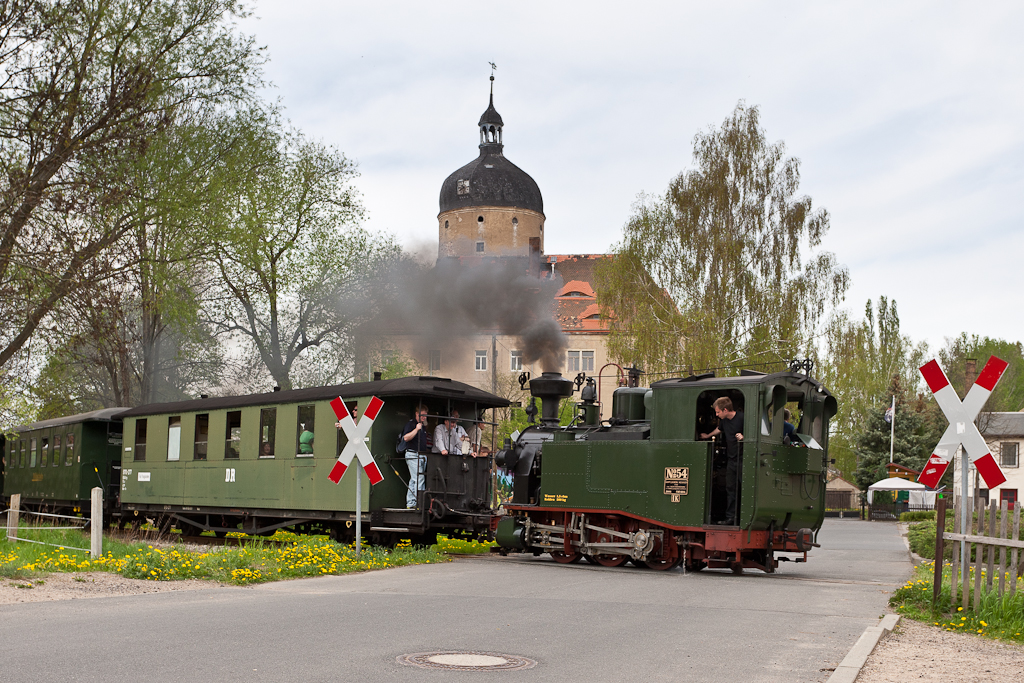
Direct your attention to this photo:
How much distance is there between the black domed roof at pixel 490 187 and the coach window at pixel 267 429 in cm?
5958

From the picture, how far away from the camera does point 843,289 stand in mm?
34594

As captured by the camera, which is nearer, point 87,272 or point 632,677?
point 632,677

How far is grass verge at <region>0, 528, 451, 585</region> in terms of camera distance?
39.5 ft

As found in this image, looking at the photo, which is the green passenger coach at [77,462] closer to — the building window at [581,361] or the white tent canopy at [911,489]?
the white tent canopy at [911,489]

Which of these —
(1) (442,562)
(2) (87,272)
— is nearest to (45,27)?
(2) (87,272)

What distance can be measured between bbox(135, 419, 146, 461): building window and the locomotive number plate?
41.0 ft

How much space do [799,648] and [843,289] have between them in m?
28.6

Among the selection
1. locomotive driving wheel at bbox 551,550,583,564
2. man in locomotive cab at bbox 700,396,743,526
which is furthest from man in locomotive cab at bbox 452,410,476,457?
man in locomotive cab at bbox 700,396,743,526

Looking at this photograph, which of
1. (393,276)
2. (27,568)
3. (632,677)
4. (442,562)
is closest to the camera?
(632,677)

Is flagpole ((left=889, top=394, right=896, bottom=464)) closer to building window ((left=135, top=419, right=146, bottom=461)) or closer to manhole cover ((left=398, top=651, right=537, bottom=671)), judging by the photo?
building window ((left=135, top=419, right=146, bottom=461))

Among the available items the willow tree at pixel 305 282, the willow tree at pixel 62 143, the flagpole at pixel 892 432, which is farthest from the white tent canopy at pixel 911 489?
the willow tree at pixel 62 143

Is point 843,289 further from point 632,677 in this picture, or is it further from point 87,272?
point 632,677

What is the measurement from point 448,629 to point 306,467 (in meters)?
9.23

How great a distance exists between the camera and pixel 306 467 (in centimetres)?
1700
